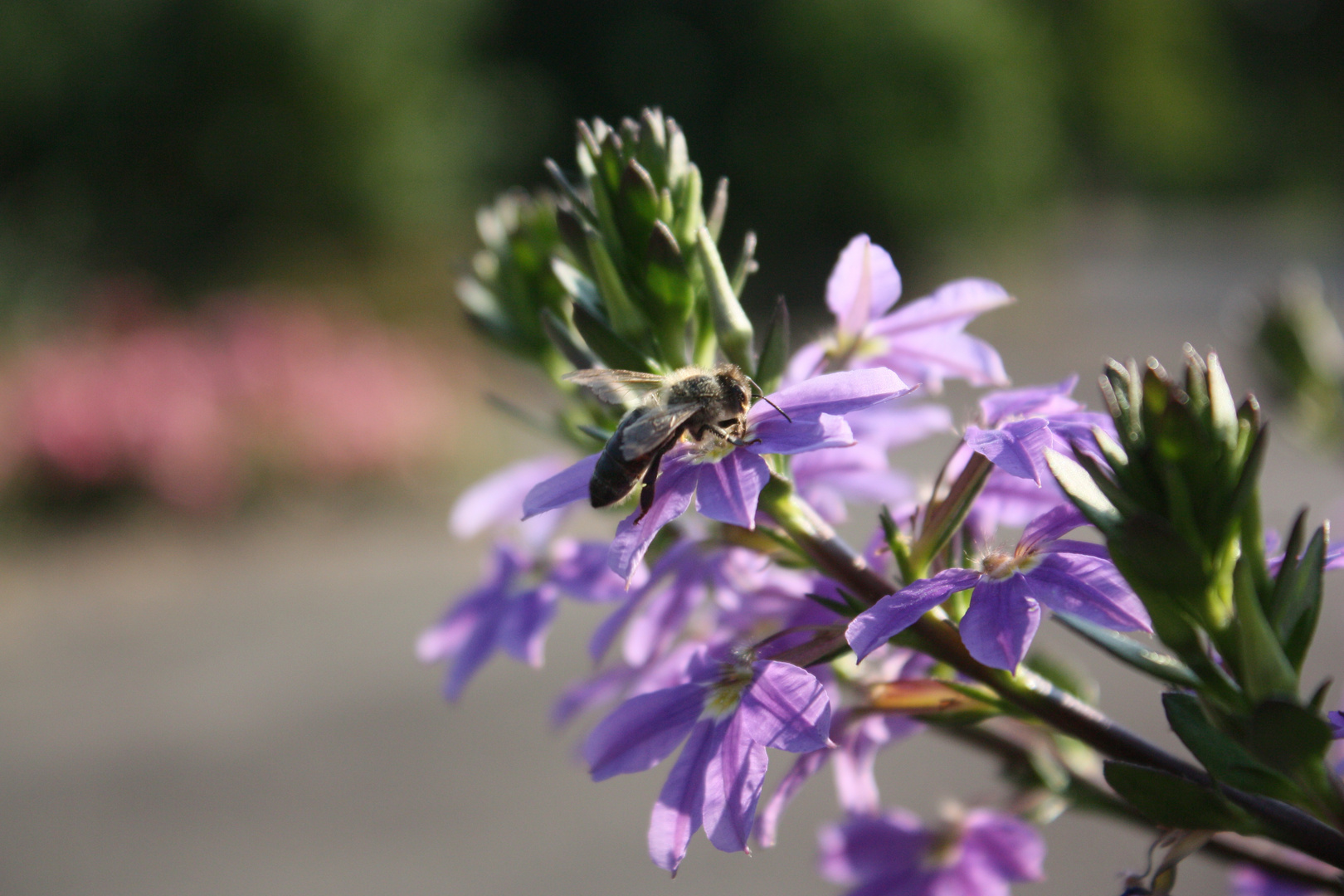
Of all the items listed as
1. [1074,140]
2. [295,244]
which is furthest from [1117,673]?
[1074,140]

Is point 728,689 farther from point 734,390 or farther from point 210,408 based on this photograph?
point 210,408

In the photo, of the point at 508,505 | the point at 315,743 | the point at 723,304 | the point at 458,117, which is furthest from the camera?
the point at 458,117

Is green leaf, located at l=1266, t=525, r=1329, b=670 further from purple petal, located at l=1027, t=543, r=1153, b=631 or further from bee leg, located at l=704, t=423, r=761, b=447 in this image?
bee leg, located at l=704, t=423, r=761, b=447

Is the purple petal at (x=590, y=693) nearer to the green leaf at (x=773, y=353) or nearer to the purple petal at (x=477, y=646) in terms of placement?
the purple petal at (x=477, y=646)

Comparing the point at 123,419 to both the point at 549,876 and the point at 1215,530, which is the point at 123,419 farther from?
the point at 1215,530

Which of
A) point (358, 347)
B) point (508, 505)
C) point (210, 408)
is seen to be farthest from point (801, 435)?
point (358, 347)

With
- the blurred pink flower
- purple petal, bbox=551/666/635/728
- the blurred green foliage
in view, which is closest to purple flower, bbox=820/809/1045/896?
purple petal, bbox=551/666/635/728
